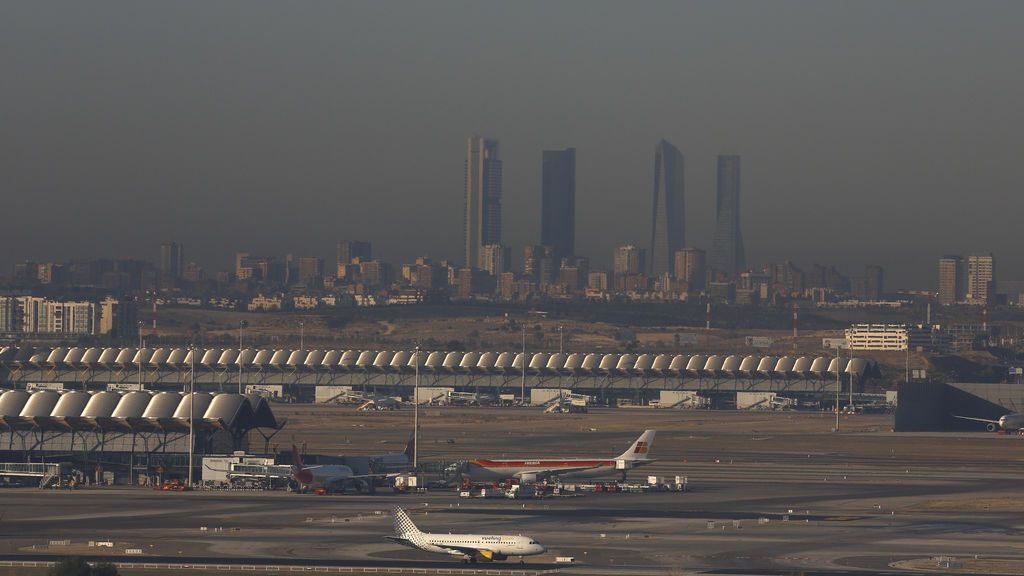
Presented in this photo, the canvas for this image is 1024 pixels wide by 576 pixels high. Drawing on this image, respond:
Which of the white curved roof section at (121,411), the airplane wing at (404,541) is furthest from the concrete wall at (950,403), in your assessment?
the airplane wing at (404,541)

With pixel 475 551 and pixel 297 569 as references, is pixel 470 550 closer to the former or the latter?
pixel 475 551

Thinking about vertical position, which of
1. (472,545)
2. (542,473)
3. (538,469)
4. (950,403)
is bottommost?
(542,473)

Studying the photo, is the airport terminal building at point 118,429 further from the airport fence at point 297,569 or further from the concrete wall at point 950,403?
the concrete wall at point 950,403

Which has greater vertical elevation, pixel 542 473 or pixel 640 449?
pixel 640 449

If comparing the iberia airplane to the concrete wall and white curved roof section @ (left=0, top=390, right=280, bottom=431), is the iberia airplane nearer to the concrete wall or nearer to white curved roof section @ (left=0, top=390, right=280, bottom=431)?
white curved roof section @ (left=0, top=390, right=280, bottom=431)

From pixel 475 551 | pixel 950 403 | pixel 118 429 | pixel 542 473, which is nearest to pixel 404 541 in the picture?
pixel 475 551

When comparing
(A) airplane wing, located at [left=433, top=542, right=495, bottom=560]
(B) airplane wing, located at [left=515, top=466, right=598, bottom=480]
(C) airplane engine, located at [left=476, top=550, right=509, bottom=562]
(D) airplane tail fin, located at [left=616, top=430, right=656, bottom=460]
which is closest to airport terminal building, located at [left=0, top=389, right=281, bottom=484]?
(B) airplane wing, located at [left=515, top=466, right=598, bottom=480]
